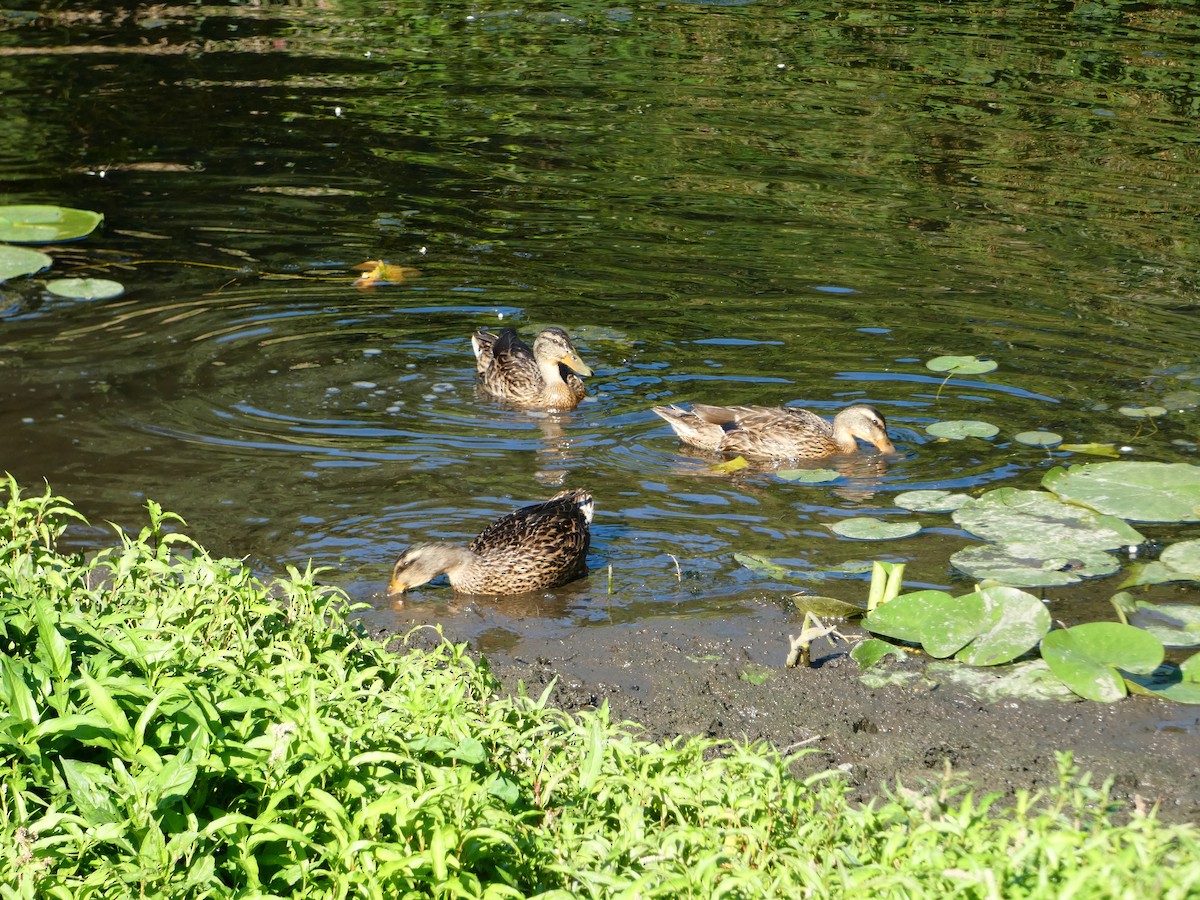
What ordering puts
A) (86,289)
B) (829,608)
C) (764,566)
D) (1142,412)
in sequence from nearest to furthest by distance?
(829,608), (764,566), (1142,412), (86,289)

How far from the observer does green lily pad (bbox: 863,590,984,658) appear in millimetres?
6020

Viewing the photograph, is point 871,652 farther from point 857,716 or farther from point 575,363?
point 575,363

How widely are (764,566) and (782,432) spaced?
174 centimetres

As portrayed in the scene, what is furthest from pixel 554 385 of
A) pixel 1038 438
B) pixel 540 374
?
pixel 1038 438

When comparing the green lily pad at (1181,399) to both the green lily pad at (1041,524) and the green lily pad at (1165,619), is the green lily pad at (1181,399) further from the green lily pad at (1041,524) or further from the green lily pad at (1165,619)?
the green lily pad at (1165,619)

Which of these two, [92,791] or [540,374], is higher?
[92,791]

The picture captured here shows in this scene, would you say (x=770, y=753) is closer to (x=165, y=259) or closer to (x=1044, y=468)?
(x=1044, y=468)

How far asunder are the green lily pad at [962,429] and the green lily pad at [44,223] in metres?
7.39

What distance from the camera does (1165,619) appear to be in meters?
6.28

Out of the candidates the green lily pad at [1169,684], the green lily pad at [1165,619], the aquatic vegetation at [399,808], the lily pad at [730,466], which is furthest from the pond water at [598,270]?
the aquatic vegetation at [399,808]

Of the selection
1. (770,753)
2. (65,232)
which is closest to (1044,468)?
(770,753)

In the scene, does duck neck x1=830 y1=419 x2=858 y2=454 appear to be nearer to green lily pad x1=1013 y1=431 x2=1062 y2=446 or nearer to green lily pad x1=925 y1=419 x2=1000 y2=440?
green lily pad x1=925 y1=419 x2=1000 y2=440

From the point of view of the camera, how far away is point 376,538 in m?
7.47

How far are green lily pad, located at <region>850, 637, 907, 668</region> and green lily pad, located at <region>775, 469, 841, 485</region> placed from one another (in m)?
2.37
